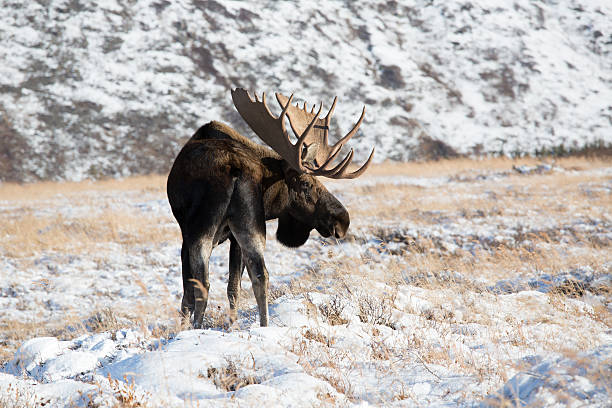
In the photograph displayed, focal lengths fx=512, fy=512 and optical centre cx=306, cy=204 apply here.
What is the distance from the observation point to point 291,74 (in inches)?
1614

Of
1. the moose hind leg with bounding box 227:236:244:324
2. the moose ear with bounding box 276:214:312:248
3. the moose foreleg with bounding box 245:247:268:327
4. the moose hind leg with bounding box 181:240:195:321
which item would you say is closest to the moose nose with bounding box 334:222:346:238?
the moose ear with bounding box 276:214:312:248

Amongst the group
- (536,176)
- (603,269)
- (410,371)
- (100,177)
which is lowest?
(100,177)

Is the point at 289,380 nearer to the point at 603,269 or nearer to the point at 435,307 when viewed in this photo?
the point at 435,307

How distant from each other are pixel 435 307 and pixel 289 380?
8.72ft

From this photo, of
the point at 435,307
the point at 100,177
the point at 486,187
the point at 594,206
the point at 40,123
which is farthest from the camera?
the point at 40,123

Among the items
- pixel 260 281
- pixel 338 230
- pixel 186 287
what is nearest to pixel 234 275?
pixel 186 287

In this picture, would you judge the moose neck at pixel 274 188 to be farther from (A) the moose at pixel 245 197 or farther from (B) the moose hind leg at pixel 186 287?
(B) the moose hind leg at pixel 186 287

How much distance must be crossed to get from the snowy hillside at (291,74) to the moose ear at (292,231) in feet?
94.5

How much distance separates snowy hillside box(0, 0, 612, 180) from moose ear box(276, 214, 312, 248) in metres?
28.8

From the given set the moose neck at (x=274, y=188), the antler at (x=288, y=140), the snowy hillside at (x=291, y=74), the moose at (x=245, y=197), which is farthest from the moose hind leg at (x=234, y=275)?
the snowy hillside at (x=291, y=74)

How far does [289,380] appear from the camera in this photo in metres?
3.00

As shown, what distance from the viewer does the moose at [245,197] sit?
440 cm

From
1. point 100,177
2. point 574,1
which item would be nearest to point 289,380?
point 100,177

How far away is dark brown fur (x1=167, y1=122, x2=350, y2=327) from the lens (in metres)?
4.38
